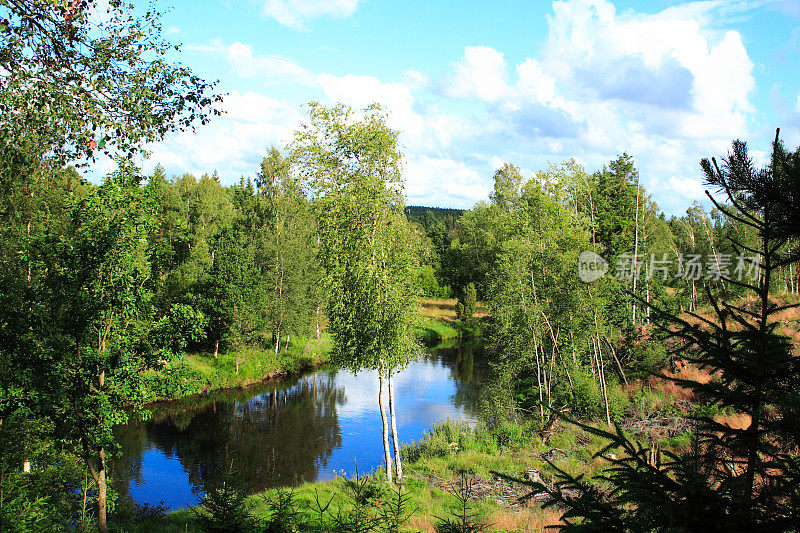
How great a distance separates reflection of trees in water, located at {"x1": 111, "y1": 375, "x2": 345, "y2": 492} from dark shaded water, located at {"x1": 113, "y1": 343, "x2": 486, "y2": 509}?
49 mm

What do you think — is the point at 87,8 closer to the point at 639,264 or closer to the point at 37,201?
the point at 37,201

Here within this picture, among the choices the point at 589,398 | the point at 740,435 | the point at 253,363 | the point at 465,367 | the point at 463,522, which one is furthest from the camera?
the point at 465,367

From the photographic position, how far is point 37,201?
24.2m

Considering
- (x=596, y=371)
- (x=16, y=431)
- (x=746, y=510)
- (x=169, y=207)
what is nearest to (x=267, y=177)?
(x=169, y=207)

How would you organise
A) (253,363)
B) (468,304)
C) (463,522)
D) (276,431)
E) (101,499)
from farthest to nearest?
(468,304), (253,363), (276,431), (101,499), (463,522)

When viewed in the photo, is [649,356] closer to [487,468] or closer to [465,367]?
[487,468]

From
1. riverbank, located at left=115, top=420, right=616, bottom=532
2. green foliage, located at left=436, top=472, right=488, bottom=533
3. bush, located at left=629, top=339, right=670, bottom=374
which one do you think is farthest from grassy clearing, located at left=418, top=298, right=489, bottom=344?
green foliage, located at left=436, top=472, right=488, bottom=533

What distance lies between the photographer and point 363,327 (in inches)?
662

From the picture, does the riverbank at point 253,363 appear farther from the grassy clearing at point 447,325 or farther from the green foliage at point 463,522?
the green foliage at point 463,522

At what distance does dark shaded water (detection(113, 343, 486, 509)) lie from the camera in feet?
69.7

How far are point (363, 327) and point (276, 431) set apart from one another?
534 inches

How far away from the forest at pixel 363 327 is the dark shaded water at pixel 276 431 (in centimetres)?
270

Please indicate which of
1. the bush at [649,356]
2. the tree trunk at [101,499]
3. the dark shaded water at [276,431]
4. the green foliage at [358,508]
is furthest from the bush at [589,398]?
the tree trunk at [101,499]

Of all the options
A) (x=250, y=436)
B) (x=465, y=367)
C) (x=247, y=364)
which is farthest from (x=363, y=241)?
(x=465, y=367)
